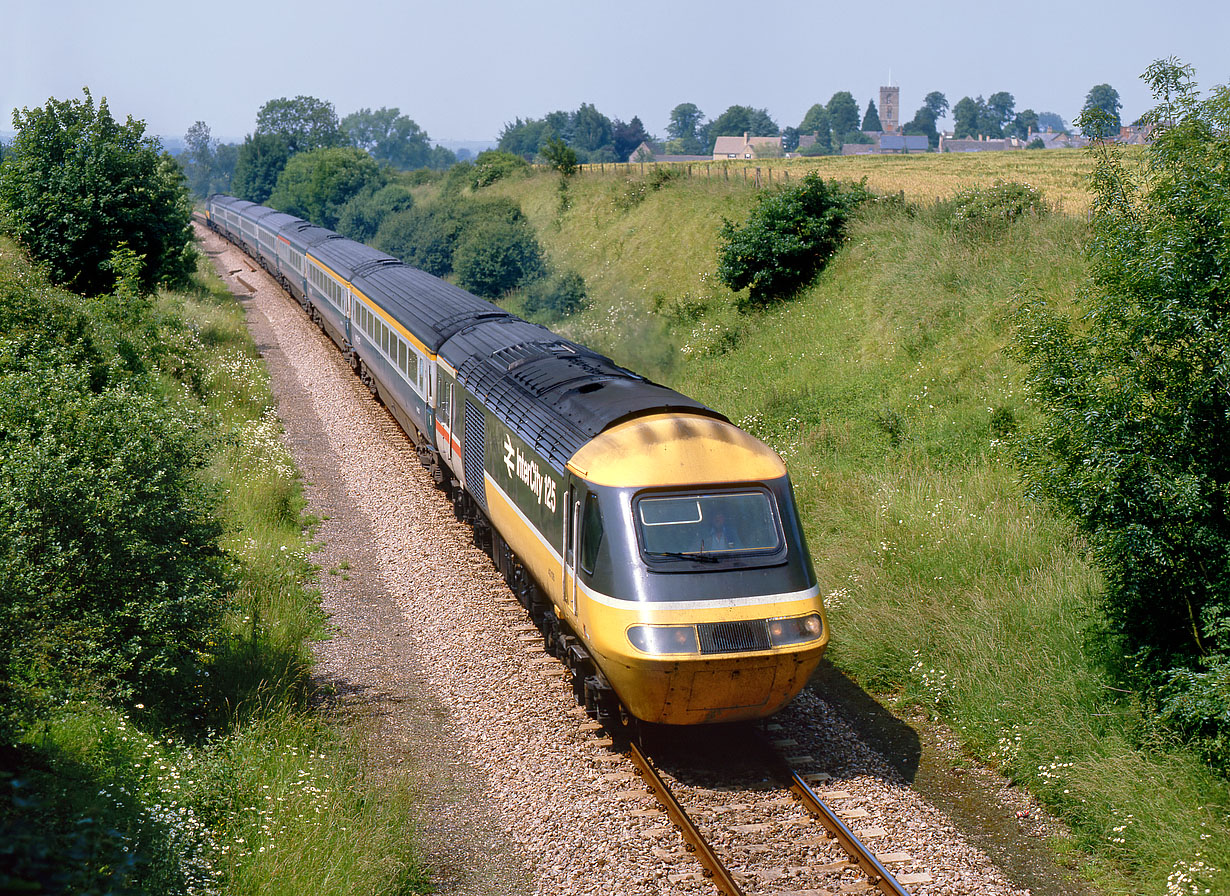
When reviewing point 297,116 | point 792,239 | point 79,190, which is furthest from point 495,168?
point 297,116

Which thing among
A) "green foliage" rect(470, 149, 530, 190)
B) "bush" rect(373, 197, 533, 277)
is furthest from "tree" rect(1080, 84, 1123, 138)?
"green foliage" rect(470, 149, 530, 190)

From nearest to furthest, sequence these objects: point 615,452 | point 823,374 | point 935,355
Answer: point 615,452, point 935,355, point 823,374

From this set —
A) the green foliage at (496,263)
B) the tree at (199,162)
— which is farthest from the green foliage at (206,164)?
the green foliage at (496,263)

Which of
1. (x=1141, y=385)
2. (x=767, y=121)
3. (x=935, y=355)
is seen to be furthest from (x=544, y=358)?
(x=767, y=121)

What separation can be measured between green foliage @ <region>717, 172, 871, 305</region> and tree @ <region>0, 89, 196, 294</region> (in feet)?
54.5

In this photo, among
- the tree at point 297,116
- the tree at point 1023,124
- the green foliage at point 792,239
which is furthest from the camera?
the tree at point 1023,124

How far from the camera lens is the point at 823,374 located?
71.9 feet

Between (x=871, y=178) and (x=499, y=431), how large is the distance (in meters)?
27.9

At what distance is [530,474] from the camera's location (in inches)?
460

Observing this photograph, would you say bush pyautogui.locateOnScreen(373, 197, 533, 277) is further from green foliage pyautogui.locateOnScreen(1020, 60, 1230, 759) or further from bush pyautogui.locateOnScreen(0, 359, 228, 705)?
green foliage pyautogui.locateOnScreen(1020, 60, 1230, 759)

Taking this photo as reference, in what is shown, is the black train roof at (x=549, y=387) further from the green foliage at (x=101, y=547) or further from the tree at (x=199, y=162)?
the tree at (x=199, y=162)

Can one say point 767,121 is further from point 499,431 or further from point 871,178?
point 499,431

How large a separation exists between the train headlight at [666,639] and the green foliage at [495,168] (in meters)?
50.3

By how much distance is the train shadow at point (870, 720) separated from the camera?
33.8 ft
